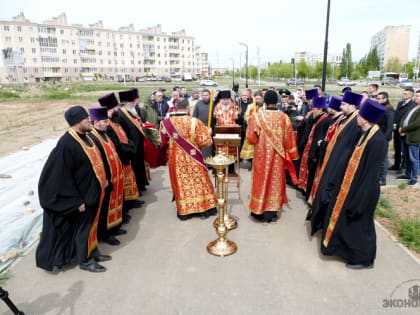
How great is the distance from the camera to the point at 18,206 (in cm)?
557

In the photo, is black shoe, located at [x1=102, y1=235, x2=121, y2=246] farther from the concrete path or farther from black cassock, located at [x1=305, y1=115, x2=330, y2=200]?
black cassock, located at [x1=305, y1=115, x2=330, y2=200]

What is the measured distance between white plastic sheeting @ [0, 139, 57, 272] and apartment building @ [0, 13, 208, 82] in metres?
64.8

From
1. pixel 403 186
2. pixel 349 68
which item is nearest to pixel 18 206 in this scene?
pixel 403 186

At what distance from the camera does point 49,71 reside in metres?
77.3

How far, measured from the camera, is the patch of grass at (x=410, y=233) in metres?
4.17

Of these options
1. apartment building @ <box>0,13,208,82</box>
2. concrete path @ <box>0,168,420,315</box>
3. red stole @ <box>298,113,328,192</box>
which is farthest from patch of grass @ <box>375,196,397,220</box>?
apartment building @ <box>0,13,208,82</box>

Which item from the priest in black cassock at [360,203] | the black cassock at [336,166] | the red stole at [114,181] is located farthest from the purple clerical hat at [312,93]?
the red stole at [114,181]

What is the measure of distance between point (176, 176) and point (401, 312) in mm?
3219

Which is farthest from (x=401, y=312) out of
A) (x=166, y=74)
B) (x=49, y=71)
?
(x=166, y=74)

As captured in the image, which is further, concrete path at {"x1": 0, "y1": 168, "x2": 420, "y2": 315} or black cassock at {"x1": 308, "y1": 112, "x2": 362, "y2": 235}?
black cassock at {"x1": 308, "y1": 112, "x2": 362, "y2": 235}

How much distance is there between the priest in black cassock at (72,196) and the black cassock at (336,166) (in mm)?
2628

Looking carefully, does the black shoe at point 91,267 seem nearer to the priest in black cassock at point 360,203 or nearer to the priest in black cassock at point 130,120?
the priest in black cassock at point 130,120

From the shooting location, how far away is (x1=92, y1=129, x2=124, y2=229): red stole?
400 centimetres

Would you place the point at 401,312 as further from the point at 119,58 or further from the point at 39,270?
the point at 119,58
